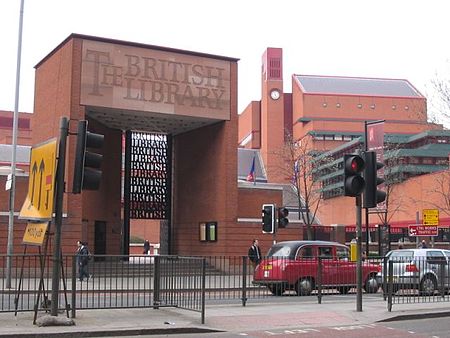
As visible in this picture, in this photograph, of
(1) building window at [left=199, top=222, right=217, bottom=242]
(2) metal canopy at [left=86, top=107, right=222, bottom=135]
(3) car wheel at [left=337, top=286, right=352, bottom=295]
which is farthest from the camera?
(1) building window at [left=199, top=222, right=217, bottom=242]

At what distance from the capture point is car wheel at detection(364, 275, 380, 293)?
20219mm

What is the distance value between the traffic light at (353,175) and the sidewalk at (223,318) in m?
2.70

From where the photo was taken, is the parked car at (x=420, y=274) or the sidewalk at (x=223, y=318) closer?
the sidewalk at (x=223, y=318)

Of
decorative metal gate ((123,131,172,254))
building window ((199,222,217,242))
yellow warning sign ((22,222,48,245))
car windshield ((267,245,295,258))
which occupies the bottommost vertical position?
car windshield ((267,245,295,258))

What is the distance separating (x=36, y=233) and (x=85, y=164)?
167 cm

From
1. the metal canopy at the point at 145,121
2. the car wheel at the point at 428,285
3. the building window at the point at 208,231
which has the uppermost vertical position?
the metal canopy at the point at 145,121

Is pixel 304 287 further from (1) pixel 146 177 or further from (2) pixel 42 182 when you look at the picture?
(1) pixel 146 177

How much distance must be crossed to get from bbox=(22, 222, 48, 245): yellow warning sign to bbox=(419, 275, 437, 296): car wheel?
10686mm

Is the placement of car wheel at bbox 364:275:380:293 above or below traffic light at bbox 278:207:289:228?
below

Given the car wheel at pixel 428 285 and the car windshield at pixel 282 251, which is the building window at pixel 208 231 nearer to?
the car windshield at pixel 282 251

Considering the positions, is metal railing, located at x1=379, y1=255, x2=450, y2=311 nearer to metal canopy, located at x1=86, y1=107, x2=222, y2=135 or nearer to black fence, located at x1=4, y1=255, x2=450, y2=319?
black fence, located at x1=4, y1=255, x2=450, y2=319

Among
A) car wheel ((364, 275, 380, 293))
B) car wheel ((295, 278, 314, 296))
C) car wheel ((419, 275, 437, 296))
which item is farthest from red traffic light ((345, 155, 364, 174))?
car wheel ((364, 275, 380, 293))

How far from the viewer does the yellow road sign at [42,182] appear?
37.5 ft

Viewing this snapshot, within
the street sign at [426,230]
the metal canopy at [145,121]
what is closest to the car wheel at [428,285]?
the street sign at [426,230]
